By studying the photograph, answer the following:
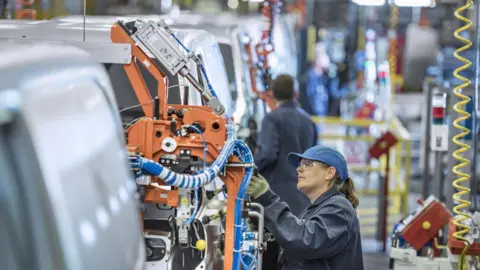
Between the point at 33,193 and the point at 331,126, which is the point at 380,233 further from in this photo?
the point at 33,193

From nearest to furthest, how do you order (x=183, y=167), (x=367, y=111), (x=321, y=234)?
(x=321, y=234) → (x=183, y=167) → (x=367, y=111)

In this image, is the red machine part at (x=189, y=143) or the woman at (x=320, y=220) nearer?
the woman at (x=320, y=220)

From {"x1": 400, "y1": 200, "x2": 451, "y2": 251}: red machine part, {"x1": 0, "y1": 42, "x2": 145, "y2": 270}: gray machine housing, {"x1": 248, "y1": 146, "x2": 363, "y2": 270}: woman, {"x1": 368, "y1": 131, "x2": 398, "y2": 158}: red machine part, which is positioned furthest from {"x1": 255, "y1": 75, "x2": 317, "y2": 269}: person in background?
{"x1": 0, "y1": 42, "x2": 145, "y2": 270}: gray machine housing

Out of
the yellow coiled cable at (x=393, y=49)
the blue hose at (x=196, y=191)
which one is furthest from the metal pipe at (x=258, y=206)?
the yellow coiled cable at (x=393, y=49)

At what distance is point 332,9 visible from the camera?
30.9m

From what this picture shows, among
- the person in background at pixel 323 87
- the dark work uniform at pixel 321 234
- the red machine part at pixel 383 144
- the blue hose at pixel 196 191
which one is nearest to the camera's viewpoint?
the dark work uniform at pixel 321 234

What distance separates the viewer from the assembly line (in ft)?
7.70

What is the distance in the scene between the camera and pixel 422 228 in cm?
802

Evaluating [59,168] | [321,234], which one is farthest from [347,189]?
[59,168]

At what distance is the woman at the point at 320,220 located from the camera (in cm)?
553

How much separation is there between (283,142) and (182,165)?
4.09 metres

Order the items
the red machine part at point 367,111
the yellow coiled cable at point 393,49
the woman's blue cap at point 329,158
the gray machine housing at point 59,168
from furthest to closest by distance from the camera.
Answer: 1. the yellow coiled cable at point 393,49
2. the red machine part at point 367,111
3. the woman's blue cap at point 329,158
4. the gray machine housing at point 59,168

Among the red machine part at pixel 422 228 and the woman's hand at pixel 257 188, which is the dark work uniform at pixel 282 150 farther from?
the woman's hand at pixel 257 188

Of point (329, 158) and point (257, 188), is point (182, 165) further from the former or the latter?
point (329, 158)
